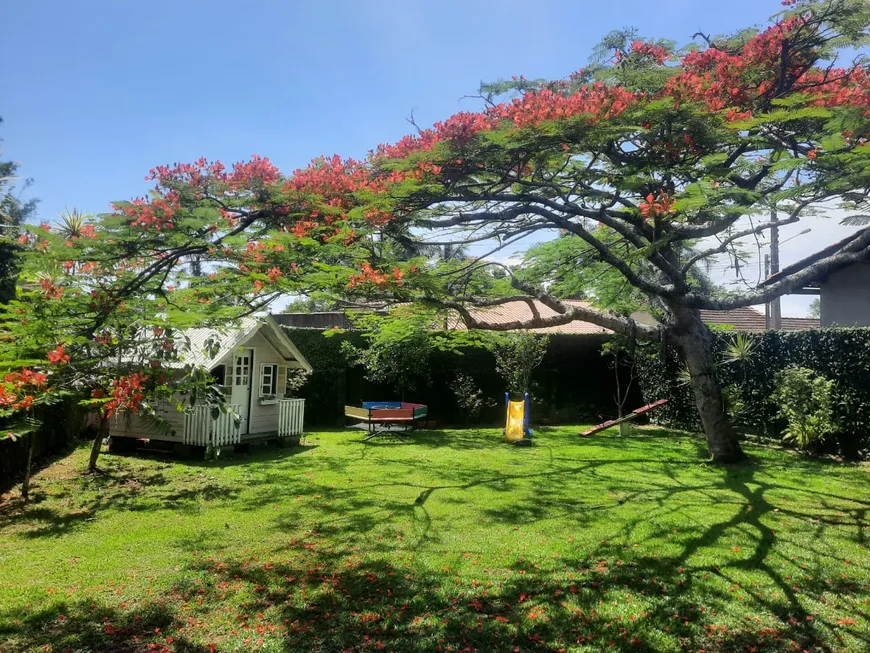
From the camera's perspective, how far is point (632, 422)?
53.0 ft

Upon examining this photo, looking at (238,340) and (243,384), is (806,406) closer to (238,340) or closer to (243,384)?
(238,340)

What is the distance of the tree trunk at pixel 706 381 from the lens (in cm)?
933

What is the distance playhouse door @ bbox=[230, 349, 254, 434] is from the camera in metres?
11.4

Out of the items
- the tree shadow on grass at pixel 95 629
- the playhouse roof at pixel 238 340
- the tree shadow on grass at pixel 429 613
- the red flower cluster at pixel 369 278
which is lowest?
the tree shadow on grass at pixel 95 629

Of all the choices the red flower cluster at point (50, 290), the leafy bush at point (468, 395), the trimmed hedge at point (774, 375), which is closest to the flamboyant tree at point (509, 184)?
the red flower cluster at point (50, 290)

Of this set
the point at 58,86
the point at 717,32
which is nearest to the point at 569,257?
the point at 717,32

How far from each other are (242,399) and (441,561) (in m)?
7.91

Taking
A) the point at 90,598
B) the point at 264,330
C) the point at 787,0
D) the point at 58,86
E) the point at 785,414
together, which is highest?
the point at 787,0

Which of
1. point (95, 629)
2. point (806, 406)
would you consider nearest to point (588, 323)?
point (806, 406)

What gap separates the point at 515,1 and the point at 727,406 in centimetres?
949

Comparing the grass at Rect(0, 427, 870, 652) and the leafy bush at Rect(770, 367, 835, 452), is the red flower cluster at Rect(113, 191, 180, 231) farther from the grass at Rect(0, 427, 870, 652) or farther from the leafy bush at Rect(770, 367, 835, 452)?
the leafy bush at Rect(770, 367, 835, 452)

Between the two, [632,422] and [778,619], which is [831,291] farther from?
[778,619]

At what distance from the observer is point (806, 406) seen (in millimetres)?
10383

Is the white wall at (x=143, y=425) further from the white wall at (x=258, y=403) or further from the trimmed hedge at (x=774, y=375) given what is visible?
the trimmed hedge at (x=774, y=375)
